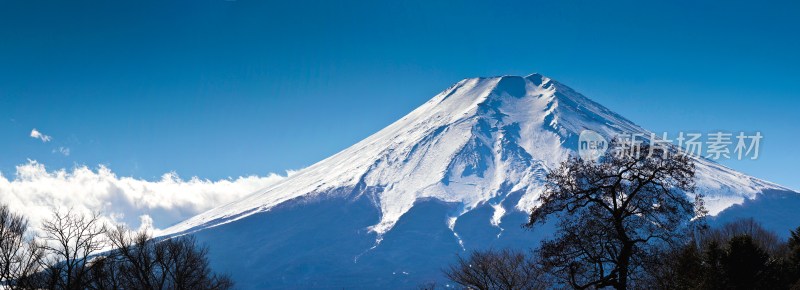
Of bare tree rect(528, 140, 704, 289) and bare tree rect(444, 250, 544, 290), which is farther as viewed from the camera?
bare tree rect(444, 250, 544, 290)

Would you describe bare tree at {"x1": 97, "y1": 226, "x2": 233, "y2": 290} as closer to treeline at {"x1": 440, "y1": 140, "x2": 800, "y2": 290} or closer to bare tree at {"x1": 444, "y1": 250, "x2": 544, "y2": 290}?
bare tree at {"x1": 444, "y1": 250, "x2": 544, "y2": 290}

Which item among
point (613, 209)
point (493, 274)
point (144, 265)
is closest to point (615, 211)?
point (613, 209)

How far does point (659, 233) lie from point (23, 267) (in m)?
25.8

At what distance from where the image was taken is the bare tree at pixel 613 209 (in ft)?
49.7

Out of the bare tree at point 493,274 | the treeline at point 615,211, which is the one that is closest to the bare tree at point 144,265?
the bare tree at point 493,274

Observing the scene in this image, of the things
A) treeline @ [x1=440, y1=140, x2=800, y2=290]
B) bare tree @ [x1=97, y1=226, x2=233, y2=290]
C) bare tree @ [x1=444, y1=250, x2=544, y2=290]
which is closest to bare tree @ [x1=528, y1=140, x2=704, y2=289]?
treeline @ [x1=440, y1=140, x2=800, y2=290]

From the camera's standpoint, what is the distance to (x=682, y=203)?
15344 mm

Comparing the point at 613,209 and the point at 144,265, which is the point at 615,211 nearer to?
the point at 613,209

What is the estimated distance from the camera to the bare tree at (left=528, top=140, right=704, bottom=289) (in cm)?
1515

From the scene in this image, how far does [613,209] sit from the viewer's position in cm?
1554

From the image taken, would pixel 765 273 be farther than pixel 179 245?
No

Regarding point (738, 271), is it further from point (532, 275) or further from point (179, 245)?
point (179, 245)

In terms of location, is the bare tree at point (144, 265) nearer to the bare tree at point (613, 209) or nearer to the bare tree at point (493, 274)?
the bare tree at point (493, 274)

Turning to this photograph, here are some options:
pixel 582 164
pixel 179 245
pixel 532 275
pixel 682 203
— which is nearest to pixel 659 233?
pixel 682 203
